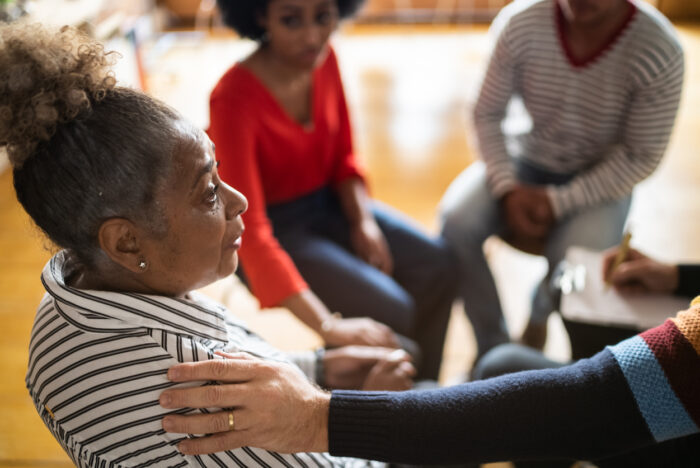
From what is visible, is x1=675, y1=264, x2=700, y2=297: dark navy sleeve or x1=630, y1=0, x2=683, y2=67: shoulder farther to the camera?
x1=630, y1=0, x2=683, y2=67: shoulder

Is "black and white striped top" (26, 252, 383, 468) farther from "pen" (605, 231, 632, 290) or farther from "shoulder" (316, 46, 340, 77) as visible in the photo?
"shoulder" (316, 46, 340, 77)

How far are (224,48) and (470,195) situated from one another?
10.8 feet

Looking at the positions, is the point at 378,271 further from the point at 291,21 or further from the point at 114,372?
the point at 114,372

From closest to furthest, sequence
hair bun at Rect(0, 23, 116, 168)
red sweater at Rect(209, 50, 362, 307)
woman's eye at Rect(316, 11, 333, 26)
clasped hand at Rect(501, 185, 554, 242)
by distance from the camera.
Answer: hair bun at Rect(0, 23, 116, 168)
red sweater at Rect(209, 50, 362, 307)
woman's eye at Rect(316, 11, 333, 26)
clasped hand at Rect(501, 185, 554, 242)

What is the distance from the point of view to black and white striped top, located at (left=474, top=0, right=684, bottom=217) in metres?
1.51

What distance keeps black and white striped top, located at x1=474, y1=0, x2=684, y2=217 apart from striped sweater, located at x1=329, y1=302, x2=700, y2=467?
2.71 ft

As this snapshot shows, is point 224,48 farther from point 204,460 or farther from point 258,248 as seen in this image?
point 204,460

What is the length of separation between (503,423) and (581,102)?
1.07m

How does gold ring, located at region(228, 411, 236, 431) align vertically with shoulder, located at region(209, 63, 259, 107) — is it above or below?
below

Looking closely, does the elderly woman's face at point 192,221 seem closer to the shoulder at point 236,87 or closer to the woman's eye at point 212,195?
the woman's eye at point 212,195

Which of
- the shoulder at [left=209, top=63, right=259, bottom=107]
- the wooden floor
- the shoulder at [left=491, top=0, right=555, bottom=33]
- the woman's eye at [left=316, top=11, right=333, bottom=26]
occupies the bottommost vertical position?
the wooden floor

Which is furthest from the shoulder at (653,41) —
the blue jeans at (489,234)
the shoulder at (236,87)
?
the shoulder at (236,87)

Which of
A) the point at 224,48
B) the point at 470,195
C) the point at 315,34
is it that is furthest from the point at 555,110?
the point at 224,48

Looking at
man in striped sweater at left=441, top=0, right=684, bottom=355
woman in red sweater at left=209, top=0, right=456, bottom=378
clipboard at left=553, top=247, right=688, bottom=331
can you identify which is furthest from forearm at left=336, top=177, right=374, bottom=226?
clipboard at left=553, top=247, right=688, bottom=331
